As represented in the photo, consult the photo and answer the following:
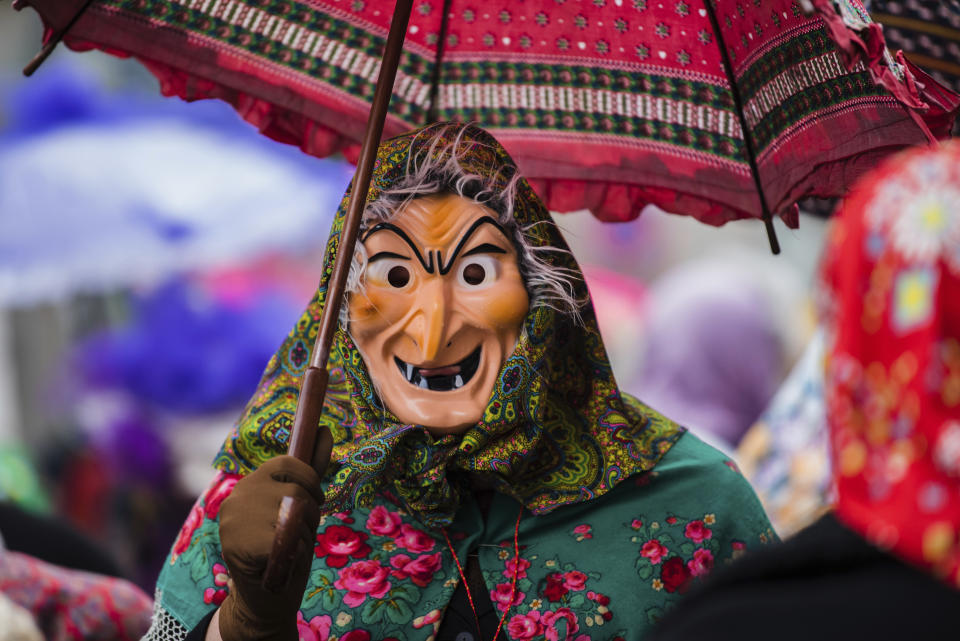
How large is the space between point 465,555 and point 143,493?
10.3 feet

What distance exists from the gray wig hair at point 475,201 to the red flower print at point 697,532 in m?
0.50

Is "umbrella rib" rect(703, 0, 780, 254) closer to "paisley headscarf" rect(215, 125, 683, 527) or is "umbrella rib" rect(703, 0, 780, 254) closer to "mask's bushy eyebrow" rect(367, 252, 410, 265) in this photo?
"paisley headscarf" rect(215, 125, 683, 527)

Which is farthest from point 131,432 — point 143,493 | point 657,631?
point 657,631

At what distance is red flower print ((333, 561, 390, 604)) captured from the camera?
85.1 inches

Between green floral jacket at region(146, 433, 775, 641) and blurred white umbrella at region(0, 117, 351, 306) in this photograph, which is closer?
green floral jacket at region(146, 433, 775, 641)

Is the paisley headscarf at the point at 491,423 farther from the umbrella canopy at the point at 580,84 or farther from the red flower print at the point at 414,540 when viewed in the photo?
the umbrella canopy at the point at 580,84

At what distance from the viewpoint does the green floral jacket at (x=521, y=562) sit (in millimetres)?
2145

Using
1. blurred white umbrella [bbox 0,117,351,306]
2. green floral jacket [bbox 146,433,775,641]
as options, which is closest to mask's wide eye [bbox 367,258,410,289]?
green floral jacket [bbox 146,433,775,641]

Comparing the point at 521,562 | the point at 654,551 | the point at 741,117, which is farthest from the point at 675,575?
the point at 741,117

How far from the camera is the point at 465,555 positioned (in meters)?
2.24

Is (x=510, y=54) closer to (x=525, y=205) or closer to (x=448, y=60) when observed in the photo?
(x=448, y=60)

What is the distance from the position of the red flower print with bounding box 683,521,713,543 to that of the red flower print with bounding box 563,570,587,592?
→ 0.24 m

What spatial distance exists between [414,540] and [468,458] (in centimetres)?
22

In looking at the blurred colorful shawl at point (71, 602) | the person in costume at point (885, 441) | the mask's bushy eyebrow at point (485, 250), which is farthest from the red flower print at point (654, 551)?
the blurred colorful shawl at point (71, 602)
